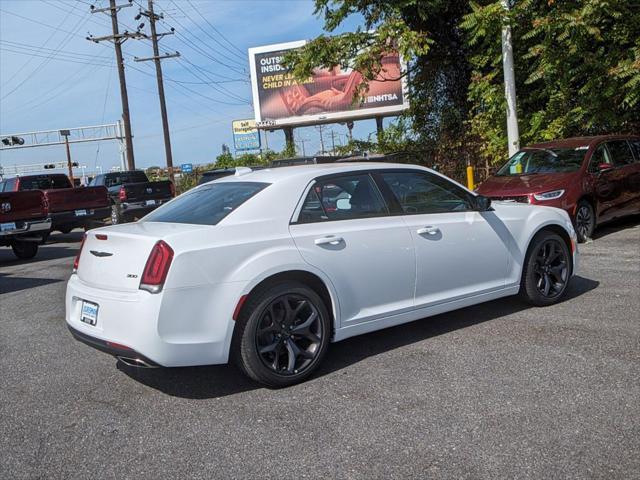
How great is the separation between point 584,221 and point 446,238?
18.9ft

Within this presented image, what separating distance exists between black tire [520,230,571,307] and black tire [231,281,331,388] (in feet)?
7.67

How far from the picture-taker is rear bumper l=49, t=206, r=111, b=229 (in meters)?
16.2

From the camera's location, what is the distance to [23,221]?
13.1 meters

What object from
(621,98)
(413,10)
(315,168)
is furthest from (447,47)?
(315,168)

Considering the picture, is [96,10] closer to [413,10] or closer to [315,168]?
[413,10]

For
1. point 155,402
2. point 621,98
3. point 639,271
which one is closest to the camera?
point 155,402

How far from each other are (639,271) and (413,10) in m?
11.6

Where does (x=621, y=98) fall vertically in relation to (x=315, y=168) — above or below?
above

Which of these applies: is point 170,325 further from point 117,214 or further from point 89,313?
point 117,214

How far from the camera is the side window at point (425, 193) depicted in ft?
16.9

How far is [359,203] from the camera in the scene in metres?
4.89

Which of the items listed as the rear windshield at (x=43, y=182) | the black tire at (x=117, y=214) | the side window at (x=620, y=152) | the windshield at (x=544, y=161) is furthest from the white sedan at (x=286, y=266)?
the rear windshield at (x=43, y=182)

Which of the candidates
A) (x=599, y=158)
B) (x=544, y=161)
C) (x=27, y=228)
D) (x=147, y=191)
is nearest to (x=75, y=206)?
(x=147, y=191)

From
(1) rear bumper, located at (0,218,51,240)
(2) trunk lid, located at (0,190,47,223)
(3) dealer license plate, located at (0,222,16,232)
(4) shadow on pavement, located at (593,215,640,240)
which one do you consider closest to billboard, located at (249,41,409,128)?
(2) trunk lid, located at (0,190,47,223)
